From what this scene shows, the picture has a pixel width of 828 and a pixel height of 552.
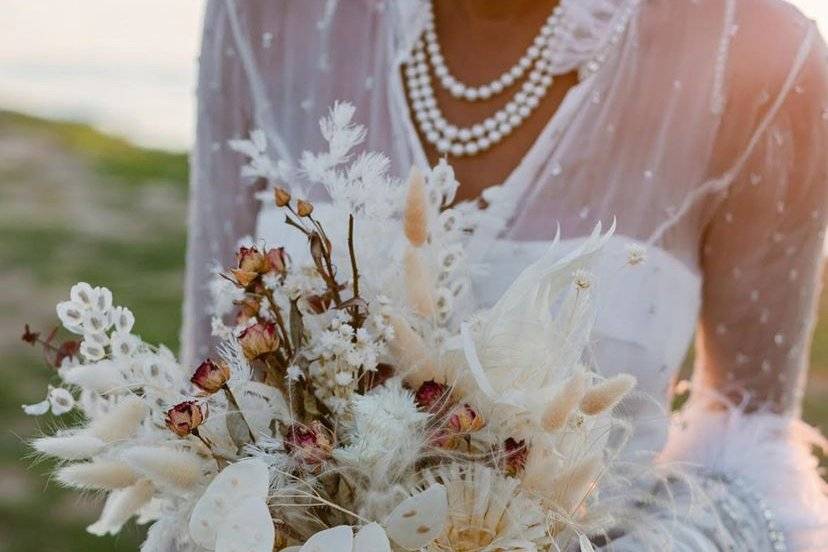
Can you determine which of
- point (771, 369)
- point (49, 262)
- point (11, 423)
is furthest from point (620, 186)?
point (49, 262)

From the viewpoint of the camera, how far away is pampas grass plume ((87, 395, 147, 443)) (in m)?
1.09

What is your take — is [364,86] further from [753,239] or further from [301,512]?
[301,512]

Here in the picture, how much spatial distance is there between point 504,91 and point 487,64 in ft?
0.15

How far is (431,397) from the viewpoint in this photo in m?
1.07

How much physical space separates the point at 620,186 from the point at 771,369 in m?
0.34

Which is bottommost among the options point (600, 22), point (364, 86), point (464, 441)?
point (464, 441)

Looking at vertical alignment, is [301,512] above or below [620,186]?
below

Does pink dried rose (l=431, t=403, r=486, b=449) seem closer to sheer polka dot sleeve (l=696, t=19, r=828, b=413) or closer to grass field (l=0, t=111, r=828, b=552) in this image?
sheer polka dot sleeve (l=696, t=19, r=828, b=413)

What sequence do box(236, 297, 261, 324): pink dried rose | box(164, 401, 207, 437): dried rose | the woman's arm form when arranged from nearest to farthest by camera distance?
box(164, 401, 207, 437): dried rose < box(236, 297, 261, 324): pink dried rose < the woman's arm

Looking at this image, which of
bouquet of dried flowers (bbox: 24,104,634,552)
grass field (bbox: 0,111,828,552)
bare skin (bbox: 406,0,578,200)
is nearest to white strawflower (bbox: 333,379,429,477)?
bouquet of dried flowers (bbox: 24,104,634,552)

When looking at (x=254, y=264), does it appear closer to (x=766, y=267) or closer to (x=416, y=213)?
(x=416, y=213)

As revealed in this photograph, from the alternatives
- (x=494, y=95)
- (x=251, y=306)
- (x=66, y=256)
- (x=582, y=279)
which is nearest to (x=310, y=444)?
(x=251, y=306)

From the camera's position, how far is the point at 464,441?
1072 mm

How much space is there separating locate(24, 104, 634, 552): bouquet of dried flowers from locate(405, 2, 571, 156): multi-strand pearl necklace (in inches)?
20.2
